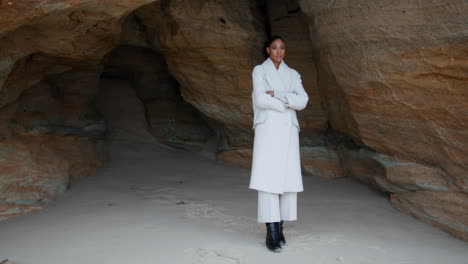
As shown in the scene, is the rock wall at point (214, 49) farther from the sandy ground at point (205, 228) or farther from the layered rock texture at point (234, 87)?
the sandy ground at point (205, 228)

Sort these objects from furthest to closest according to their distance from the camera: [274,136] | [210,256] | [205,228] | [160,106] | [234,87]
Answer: [160,106] → [234,87] → [205,228] → [274,136] → [210,256]

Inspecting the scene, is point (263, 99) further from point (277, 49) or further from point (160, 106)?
point (160, 106)

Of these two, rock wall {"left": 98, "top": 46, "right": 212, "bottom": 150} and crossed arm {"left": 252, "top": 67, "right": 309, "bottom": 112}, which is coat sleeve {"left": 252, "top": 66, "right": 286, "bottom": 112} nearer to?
crossed arm {"left": 252, "top": 67, "right": 309, "bottom": 112}

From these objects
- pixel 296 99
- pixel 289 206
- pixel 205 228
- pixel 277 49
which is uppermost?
pixel 277 49

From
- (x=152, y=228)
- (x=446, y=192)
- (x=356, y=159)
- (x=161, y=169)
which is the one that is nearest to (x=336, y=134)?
(x=356, y=159)

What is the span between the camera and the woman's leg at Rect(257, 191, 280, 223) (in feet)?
12.5

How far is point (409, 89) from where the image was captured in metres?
4.33

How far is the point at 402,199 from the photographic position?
4.78 metres

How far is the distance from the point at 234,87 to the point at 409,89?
2602 mm

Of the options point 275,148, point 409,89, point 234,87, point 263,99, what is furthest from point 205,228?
point 234,87

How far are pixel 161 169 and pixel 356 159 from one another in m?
2.75

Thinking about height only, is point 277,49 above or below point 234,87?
above

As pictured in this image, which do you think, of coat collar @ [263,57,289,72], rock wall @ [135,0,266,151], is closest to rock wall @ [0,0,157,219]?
rock wall @ [135,0,266,151]

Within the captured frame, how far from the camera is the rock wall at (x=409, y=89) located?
400 centimetres
